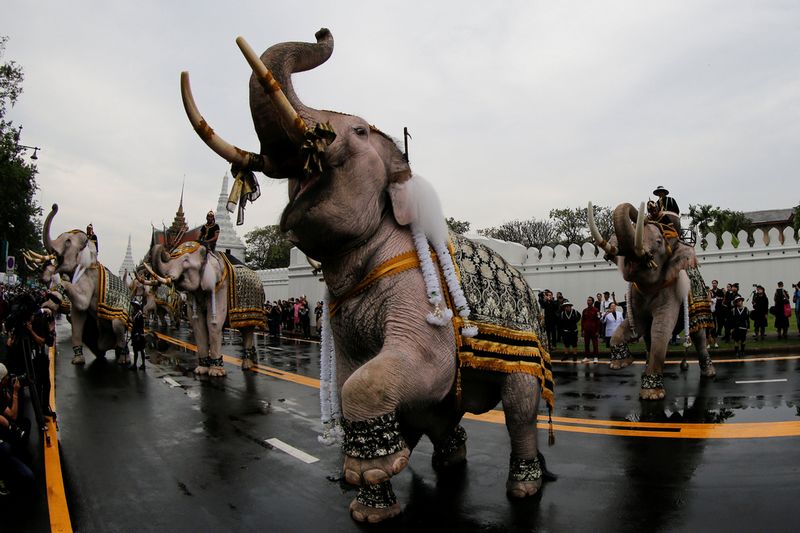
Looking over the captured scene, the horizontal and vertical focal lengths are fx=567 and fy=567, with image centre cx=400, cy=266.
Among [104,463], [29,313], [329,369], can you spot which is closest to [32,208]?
[29,313]

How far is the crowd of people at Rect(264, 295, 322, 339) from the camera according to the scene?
2193 centimetres

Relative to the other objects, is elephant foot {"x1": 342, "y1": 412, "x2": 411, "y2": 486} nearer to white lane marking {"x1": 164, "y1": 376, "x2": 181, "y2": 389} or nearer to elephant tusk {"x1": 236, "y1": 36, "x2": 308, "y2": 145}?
elephant tusk {"x1": 236, "y1": 36, "x2": 308, "y2": 145}

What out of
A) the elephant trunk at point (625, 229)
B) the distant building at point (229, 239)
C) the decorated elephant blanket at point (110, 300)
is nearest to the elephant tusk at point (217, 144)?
the elephant trunk at point (625, 229)

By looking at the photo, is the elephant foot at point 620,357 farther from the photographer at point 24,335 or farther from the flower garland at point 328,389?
the photographer at point 24,335

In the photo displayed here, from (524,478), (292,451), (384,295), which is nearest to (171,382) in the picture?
(292,451)

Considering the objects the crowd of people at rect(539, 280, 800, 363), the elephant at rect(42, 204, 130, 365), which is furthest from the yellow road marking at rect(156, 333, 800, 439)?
the elephant at rect(42, 204, 130, 365)

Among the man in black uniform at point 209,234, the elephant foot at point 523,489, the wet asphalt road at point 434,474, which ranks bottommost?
the wet asphalt road at point 434,474

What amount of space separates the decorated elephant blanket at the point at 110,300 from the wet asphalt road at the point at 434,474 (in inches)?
157

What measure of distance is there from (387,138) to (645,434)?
3968mm

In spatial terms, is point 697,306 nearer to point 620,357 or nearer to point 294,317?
point 620,357

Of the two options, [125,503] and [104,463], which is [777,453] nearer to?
[125,503]

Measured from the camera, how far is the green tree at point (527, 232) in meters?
49.3

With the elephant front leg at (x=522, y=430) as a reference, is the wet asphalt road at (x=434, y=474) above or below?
below

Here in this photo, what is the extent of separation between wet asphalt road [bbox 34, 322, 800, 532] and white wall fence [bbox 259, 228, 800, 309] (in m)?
11.1
